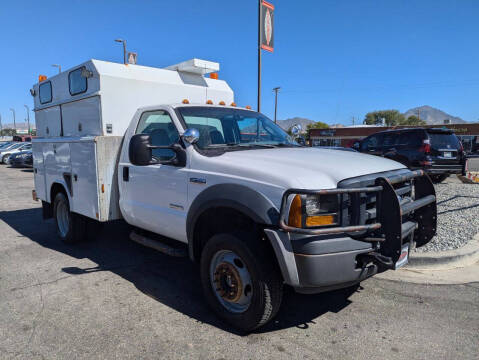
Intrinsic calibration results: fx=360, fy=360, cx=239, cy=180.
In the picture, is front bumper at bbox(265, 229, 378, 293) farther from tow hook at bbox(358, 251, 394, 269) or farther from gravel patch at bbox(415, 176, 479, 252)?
gravel patch at bbox(415, 176, 479, 252)

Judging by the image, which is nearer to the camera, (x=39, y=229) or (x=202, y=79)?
(x=202, y=79)

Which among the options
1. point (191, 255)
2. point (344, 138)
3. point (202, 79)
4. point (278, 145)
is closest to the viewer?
point (191, 255)

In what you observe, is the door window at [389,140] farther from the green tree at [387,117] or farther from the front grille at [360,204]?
the green tree at [387,117]

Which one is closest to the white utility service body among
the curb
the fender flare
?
the fender flare

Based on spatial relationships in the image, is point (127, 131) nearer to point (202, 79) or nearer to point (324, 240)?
point (202, 79)

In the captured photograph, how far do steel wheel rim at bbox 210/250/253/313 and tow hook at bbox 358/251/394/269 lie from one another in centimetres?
94

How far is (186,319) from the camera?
11.3 feet

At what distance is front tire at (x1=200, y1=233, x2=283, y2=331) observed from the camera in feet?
9.66

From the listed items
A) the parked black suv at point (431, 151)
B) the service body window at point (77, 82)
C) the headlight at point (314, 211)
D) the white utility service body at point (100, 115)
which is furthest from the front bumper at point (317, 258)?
the parked black suv at point (431, 151)

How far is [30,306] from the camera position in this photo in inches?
146

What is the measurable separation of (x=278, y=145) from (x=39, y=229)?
5366 mm

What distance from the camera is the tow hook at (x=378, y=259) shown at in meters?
2.77

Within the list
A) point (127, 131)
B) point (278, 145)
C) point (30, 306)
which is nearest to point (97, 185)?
point (127, 131)

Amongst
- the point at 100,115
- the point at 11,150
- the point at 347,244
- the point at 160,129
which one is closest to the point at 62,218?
the point at 100,115
